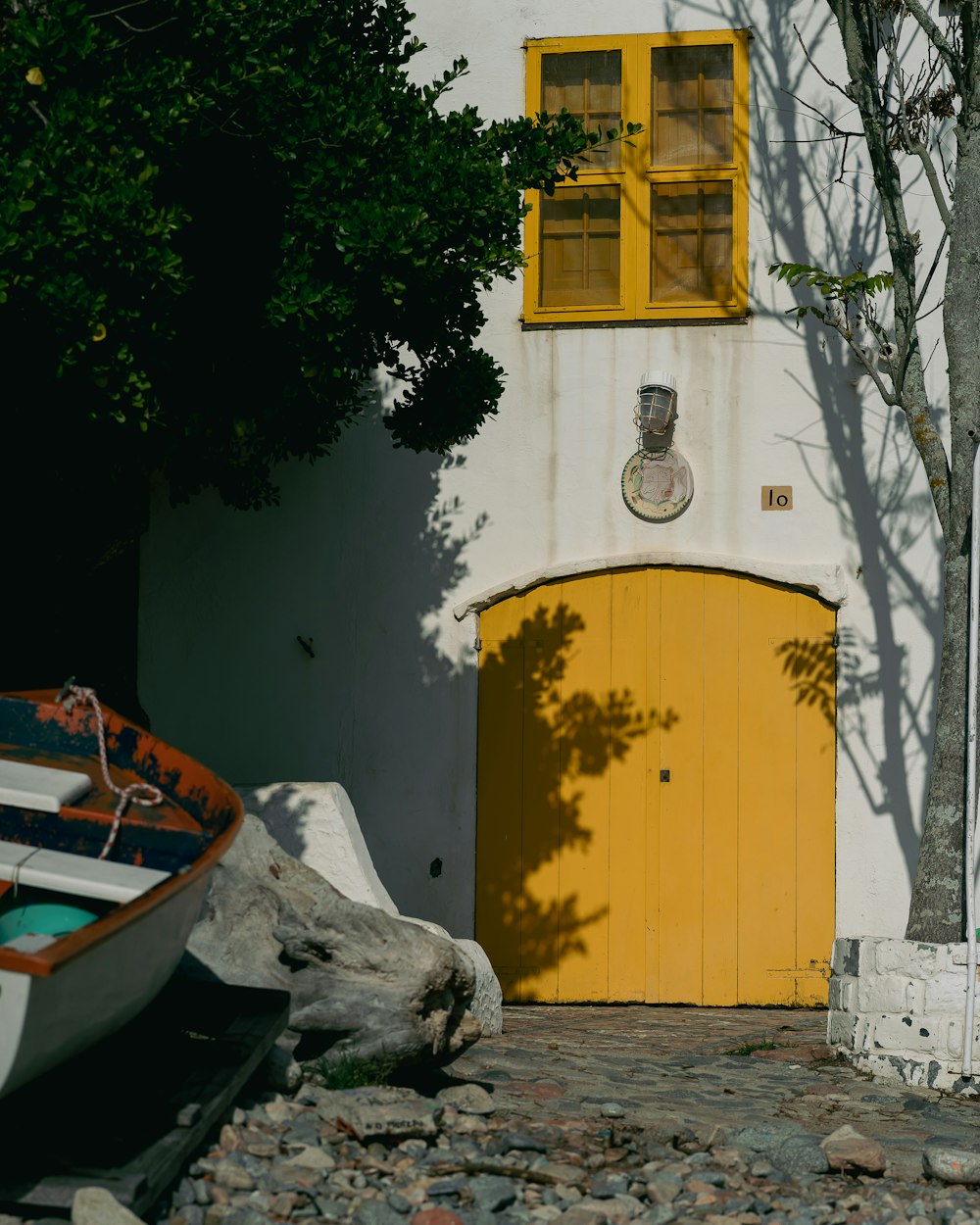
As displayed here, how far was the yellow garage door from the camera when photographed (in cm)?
870

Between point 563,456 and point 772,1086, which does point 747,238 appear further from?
point 772,1086

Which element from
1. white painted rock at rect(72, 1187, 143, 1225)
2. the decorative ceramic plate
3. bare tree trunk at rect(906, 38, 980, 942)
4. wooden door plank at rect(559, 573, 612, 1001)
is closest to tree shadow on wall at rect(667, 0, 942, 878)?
the decorative ceramic plate

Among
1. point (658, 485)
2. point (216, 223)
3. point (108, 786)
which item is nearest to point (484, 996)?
point (108, 786)

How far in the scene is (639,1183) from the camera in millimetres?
4758

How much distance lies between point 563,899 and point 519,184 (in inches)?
162

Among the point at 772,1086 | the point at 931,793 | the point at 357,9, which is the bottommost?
the point at 772,1086

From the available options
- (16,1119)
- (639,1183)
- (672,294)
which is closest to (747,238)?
(672,294)

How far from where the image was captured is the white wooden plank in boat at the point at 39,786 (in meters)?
4.97

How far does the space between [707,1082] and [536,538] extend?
3530mm

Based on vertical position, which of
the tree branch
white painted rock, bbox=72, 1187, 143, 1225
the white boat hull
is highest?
the tree branch

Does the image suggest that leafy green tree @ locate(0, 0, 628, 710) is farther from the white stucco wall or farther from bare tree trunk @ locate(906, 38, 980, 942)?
bare tree trunk @ locate(906, 38, 980, 942)

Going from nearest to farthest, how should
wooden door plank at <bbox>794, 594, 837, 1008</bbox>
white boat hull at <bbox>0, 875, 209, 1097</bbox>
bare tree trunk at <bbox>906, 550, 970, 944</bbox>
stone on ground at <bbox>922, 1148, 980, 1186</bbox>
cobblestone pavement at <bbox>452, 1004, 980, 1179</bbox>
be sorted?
white boat hull at <bbox>0, 875, 209, 1097</bbox> → stone on ground at <bbox>922, 1148, 980, 1186</bbox> → cobblestone pavement at <bbox>452, 1004, 980, 1179</bbox> → bare tree trunk at <bbox>906, 550, 970, 944</bbox> → wooden door plank at <bbox>794, 594, 837, 1008</bbox>

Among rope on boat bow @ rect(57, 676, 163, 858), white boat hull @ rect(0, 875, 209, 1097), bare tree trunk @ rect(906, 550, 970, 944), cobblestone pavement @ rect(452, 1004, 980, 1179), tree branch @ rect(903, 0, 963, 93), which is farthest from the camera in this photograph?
tree branch @ rect(903, 0, 963, 93)

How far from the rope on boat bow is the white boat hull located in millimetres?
403
